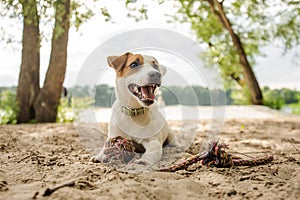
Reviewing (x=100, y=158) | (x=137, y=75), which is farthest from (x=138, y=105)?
(x=100, y=158)

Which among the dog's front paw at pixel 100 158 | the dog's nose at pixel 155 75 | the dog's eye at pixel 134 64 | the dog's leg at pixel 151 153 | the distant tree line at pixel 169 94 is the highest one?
the dog's eye at pixel 134 64

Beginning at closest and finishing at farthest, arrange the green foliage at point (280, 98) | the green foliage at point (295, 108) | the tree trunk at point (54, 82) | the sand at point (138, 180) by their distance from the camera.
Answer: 1. the sand at point (138, 180)
2. the tree trunk at point (54, 82)
3. the green foliage at point (295, 108)
4. the green foliage at point (280, 98)

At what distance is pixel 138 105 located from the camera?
87.3 inches

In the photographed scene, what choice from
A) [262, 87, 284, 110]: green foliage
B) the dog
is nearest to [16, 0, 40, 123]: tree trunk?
the dog

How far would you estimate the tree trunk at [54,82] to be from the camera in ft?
19.9

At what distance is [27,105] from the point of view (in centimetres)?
644

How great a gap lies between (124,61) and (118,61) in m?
0.04

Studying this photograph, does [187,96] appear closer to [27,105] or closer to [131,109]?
[131,109]

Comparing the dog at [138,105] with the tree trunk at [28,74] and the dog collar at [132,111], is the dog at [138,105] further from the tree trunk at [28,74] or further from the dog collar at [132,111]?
the tree trunk at [28,74]

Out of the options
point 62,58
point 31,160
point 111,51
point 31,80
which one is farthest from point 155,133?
point 31,80

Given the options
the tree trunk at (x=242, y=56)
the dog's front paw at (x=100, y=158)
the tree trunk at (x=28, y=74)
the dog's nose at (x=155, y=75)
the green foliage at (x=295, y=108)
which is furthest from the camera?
the green foliage at (x=295, y=108)

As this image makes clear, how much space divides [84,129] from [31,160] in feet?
1.56

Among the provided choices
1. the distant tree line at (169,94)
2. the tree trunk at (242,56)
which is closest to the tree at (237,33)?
the tree trunk at (242,56)

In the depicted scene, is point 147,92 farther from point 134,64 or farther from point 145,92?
point 134,64
